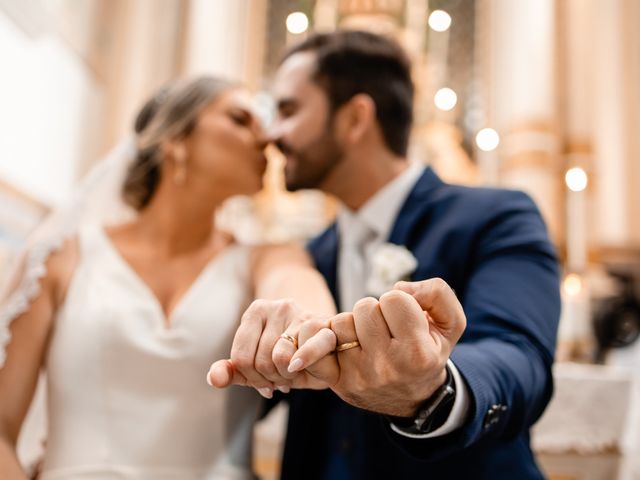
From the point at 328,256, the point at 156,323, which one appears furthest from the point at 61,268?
the point at 328,256

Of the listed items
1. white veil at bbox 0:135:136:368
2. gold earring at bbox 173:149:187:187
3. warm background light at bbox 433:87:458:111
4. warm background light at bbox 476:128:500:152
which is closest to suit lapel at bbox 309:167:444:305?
gold earring at bbox 173:149:187:187

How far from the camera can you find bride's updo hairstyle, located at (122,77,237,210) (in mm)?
1425

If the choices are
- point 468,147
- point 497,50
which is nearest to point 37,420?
point 468,147

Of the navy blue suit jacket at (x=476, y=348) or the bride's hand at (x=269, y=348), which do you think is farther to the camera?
the navy blue suit jacket at (x=476, y=348)

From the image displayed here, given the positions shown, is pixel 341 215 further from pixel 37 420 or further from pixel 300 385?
pixel 300 385

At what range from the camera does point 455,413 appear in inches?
27.4

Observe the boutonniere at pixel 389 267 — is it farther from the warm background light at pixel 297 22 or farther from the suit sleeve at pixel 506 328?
the warm background light at pixel 297 22

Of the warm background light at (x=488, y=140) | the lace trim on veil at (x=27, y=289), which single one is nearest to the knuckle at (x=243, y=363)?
the lace trim on veil at (x=27, y=289)

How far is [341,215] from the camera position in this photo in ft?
5.04

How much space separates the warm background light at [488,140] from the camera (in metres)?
4.57

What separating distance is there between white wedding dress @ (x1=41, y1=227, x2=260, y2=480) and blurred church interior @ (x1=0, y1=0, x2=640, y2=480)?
76.1 inches

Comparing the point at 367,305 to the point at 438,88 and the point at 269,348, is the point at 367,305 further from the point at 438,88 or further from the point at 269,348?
the point at 438,88

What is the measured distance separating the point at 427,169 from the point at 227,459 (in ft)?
2.42

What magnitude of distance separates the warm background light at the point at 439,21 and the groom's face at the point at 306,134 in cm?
373
